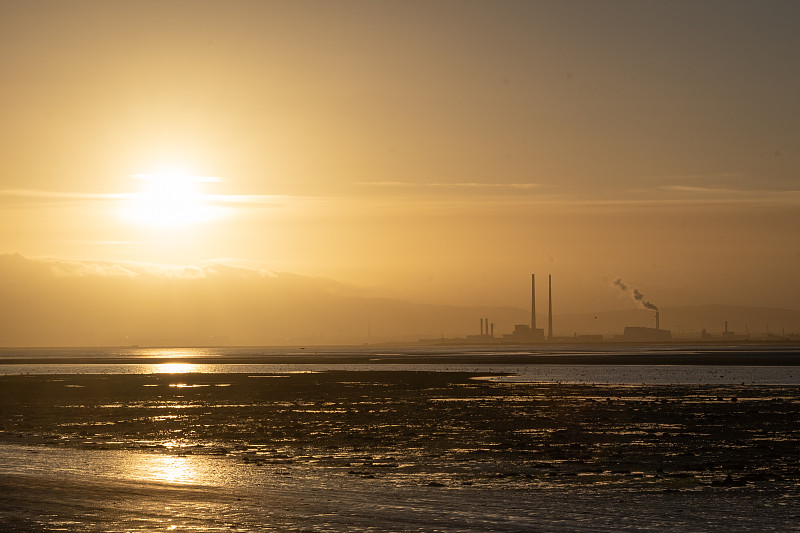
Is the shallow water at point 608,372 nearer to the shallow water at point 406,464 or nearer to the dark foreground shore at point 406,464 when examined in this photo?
the shallow water at point 406,464

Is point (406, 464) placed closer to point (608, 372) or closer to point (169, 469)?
point (169, 469)

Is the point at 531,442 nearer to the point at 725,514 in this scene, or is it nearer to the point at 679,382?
→ the point at 725,514

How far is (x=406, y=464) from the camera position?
102 ft

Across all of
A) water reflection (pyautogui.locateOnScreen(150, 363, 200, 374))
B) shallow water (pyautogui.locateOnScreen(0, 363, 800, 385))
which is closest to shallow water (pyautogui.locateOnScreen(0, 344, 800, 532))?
shallow water (pyautogui.locateOnScreen(0, 363, 800, 385))

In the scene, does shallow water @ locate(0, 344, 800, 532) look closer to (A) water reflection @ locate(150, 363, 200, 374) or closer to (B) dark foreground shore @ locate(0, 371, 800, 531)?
(B) dark foreground shore @ locate(0, 371, 800, 531)

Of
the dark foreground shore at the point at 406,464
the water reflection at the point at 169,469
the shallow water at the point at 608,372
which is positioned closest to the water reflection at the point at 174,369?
the shallow water at the point at 608,372

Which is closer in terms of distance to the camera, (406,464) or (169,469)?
(169,469)

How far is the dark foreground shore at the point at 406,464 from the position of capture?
71.8ft

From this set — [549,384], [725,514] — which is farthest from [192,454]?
[549,384]

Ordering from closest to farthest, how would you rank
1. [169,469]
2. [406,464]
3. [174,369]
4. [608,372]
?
[169,469]
[406,464]
[608,372]
[174,369]

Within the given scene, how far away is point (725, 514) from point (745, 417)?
25210 millimetres

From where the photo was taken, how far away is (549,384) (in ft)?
260

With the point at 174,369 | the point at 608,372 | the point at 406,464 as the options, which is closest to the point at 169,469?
the point at 406,464

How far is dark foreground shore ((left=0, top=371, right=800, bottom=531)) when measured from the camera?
21.9m
